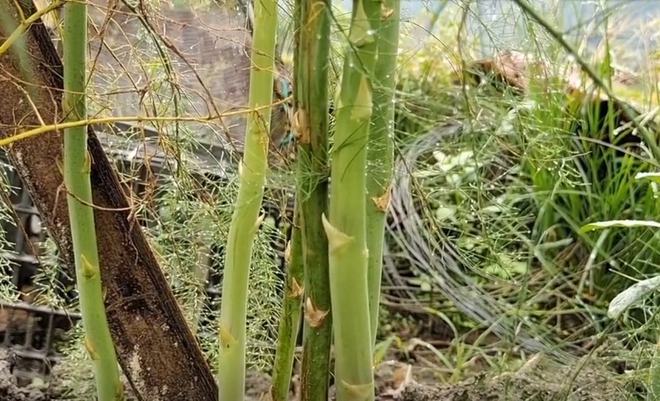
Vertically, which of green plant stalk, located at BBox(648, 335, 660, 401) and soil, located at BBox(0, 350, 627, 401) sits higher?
green plant stalk, located at BBox(648, 335, 660, 401)

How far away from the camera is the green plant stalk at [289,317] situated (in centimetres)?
53

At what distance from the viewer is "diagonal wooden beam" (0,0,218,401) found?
1.82 feet

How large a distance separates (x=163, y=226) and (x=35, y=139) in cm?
17

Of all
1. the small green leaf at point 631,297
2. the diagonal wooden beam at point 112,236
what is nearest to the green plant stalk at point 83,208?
the diagonal wooden beam at point 112,236

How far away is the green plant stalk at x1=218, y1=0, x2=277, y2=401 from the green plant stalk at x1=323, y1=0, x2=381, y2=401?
4.0 inches

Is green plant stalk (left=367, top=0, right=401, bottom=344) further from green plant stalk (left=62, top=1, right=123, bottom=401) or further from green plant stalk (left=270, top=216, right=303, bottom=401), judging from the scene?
green plant stalk (left=62, top=1, right=123, bottom=401)

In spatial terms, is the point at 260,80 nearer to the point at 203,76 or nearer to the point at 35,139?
the point at 35,139

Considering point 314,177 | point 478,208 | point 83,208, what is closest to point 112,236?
point 83,208

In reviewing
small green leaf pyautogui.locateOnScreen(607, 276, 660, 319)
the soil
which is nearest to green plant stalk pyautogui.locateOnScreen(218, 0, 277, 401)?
the soil

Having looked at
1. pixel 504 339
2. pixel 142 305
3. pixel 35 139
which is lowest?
pixel 504 339

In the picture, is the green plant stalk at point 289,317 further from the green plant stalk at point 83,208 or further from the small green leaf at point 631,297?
the small green leaf at point 631,297

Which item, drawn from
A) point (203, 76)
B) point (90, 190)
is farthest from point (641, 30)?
point (90, 190)

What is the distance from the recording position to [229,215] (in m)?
0.69

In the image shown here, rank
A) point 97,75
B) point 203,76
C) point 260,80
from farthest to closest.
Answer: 1. point 203,76
2. point 97,75
3. point 260,80
